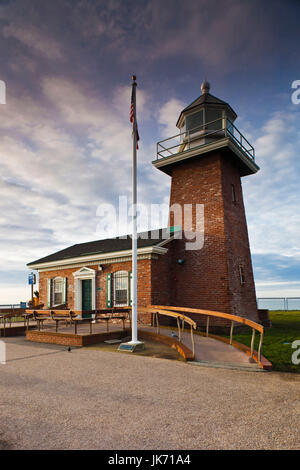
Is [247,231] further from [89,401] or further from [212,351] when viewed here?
[89,401]

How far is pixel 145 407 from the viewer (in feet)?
14.5

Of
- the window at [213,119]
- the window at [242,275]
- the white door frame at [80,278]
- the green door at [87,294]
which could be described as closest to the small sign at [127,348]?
the window at [242,275]

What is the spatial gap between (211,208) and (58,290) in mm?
11062

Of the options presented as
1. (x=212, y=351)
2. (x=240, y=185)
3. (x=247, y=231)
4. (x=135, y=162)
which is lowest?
(x=212, y=351)

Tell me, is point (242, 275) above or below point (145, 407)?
above

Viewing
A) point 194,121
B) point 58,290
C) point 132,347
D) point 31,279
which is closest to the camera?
point 132,347

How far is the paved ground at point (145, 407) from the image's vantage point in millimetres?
3408

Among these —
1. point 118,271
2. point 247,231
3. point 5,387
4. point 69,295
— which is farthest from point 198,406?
point 69,295

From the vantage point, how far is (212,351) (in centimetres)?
837

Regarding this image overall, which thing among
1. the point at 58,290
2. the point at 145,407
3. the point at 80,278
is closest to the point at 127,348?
the point at 145,407

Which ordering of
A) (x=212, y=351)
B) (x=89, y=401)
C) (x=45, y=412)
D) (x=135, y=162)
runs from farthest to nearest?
(x=135, y=162) → (x=212, y=351) → (x=89, y=401) → (x=45, y=412)

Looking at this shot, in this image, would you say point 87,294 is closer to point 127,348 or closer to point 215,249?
point 215,249
